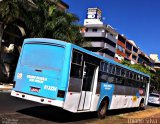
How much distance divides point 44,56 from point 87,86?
243 centimetres

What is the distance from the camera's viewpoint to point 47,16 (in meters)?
35.4

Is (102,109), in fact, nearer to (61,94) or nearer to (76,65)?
(76,65)

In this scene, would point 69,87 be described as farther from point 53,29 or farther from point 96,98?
point 53,29

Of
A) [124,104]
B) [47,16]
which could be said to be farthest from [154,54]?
[124,104]

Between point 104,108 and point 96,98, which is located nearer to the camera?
point 96,98

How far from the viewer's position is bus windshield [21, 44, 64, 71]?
1279 centimetres

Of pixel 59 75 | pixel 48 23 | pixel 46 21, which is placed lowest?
pixel 59 75

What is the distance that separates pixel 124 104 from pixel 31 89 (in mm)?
9020

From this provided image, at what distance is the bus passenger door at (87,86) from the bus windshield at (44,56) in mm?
1416

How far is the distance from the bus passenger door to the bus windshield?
1.42 m

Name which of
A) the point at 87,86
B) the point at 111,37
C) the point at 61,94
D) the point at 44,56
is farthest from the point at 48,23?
the point at 111,37

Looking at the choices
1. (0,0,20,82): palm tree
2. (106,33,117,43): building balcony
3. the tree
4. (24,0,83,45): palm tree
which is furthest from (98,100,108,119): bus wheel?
(106,33,117,43): building balcony

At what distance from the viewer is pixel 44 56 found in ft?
42.9

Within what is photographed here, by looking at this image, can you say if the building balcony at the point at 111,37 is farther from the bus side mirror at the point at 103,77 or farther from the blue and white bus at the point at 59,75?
the blue and white bus at the point at 59,75
